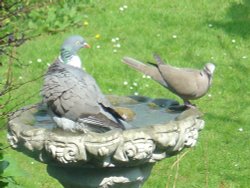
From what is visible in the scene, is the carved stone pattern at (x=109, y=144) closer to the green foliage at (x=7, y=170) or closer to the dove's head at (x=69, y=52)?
the green foliage at (x=7, y=170)

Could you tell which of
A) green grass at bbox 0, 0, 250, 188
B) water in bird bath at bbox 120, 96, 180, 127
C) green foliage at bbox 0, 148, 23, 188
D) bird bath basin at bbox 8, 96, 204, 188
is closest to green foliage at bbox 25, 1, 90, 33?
green grass at bbox 0, 0, 250, 188

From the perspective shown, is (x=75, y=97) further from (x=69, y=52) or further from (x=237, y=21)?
(x=237, y=21)

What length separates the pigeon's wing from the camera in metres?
3.88

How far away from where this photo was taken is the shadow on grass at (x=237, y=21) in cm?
920

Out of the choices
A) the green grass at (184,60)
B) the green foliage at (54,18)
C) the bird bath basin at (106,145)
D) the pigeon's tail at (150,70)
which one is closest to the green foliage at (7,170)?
the bird bath basin at (106,145)

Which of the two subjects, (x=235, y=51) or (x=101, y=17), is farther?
(x=101, y=17)

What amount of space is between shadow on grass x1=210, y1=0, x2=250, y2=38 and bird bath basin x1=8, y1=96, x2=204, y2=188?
197 inches

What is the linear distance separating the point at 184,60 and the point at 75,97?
4723 mm

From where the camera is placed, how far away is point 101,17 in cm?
967

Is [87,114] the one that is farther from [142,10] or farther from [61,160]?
[142,10]

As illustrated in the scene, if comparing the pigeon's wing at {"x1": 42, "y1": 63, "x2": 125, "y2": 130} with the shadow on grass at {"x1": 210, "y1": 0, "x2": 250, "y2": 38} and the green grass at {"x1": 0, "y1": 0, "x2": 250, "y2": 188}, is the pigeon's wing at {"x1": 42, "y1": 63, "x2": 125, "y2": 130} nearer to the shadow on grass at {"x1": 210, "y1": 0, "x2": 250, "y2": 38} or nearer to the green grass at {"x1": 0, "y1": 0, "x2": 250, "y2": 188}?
the green grass at {"x1": 0, "y1": 0, "x2": 250, "y2": 188}

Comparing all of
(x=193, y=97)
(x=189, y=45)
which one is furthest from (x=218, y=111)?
(x=193, y=97)

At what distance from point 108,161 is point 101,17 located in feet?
19.7

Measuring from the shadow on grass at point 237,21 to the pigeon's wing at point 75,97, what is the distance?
548 centimetres
